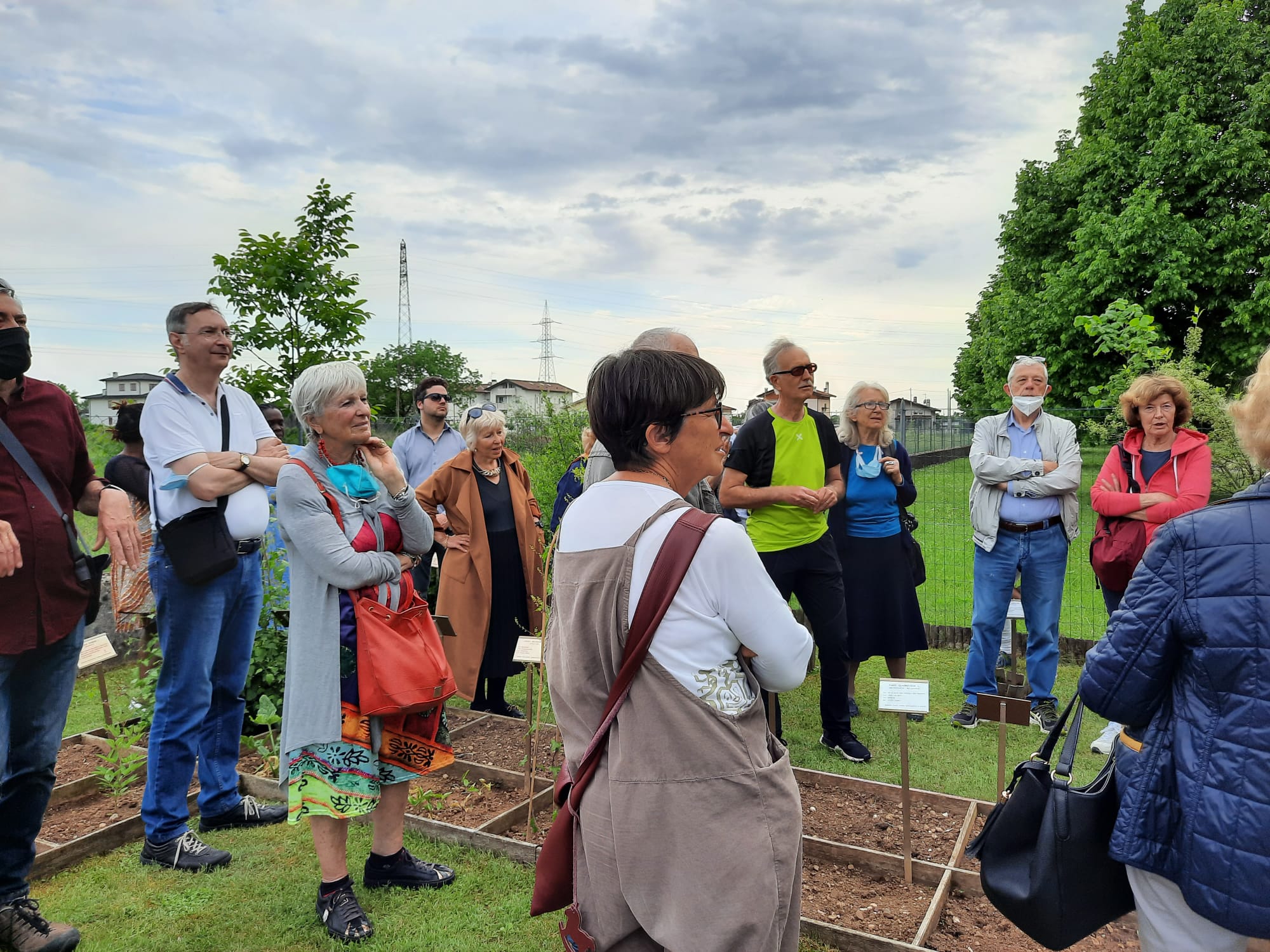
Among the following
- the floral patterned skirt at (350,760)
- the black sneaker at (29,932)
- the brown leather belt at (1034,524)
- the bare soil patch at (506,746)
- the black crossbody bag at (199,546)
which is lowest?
the bare soil patch at (506,746)

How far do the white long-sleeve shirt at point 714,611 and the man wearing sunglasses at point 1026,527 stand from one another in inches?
159

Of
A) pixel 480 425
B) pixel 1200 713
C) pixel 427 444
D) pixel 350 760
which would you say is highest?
pixel 480 425

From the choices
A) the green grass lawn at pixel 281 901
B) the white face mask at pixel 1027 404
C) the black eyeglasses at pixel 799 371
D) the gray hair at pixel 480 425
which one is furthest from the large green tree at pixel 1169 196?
the green grass lawn at pixel 281 901

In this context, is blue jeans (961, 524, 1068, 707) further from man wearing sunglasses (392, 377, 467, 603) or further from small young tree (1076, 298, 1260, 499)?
man wearing sunglasses (392, 377, 467, 603)

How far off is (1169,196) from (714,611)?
1939 cm

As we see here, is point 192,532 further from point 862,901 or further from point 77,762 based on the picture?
point 862,901

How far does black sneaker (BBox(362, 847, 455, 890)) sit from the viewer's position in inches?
132

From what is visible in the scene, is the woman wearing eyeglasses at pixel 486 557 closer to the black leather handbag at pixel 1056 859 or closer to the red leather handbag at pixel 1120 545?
the red leather handbag at pixel 1120 545

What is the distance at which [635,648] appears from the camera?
1.68m

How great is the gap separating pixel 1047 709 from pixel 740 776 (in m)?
4.47

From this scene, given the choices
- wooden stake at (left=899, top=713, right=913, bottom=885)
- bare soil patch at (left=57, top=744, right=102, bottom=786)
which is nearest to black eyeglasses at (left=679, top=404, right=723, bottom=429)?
wooden stake at (left=899, top=713, right=913, bottom=885)

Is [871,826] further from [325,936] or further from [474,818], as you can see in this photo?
[325,936]

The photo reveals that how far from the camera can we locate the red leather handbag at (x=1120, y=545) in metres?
4.76

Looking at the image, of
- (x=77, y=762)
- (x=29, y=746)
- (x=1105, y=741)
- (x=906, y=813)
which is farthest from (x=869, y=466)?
(x=77, y=762)
